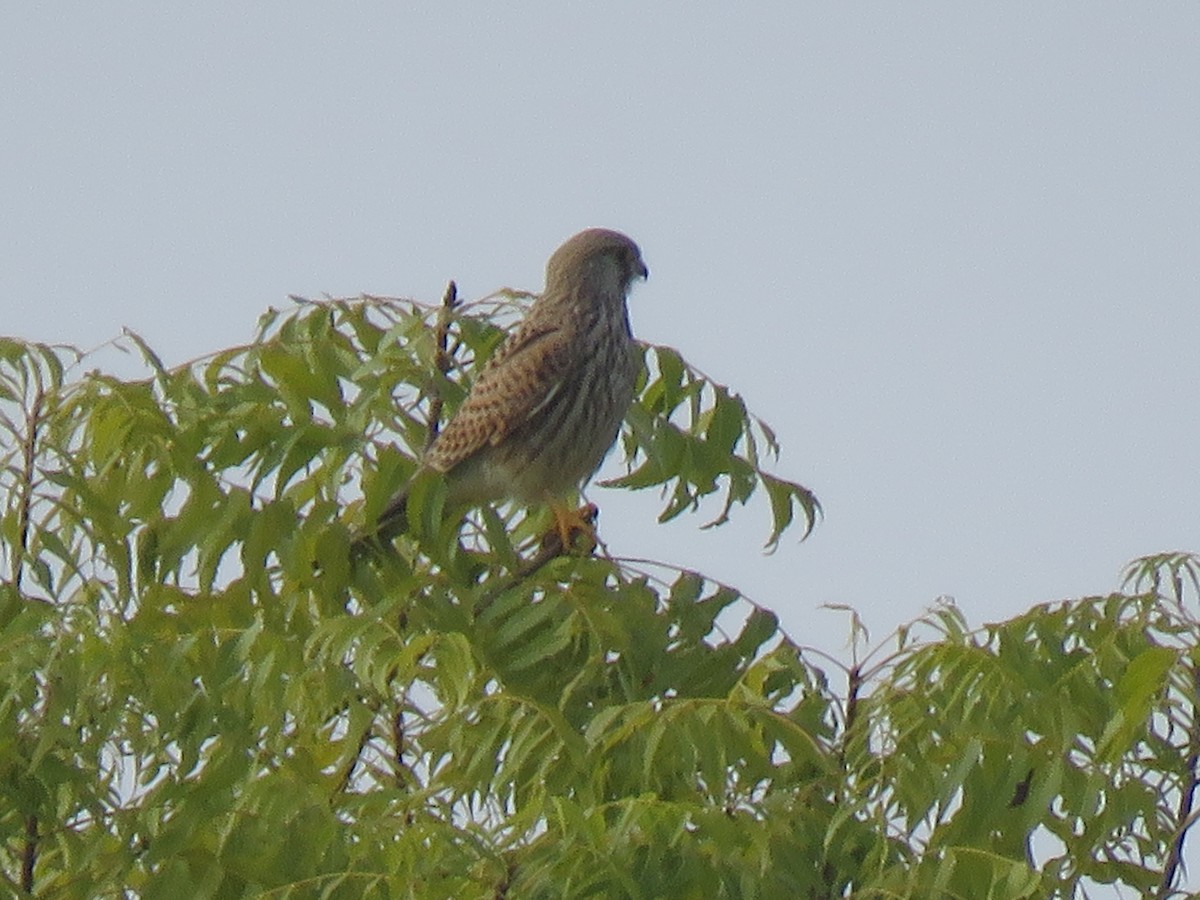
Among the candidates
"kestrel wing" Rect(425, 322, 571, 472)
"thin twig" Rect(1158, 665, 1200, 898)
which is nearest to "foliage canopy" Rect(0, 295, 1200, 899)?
"thin twig" Rect(1158, 665, 1200, 898)

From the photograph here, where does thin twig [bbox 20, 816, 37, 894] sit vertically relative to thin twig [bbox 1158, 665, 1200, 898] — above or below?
below

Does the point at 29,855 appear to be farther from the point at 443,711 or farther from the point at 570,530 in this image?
the point at 570,530

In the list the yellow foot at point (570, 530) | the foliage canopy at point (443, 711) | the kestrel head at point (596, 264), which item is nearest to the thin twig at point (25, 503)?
the foliage canopy at point (443, 711)

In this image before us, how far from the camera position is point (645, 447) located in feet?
16.7

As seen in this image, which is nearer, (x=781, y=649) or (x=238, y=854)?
(x=238, y=854)

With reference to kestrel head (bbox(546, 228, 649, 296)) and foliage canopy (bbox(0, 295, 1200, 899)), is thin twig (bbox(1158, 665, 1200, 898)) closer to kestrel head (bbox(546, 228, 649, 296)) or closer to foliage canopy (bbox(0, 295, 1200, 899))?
foliage canopy (bbox(0, 295, 1200, 899))

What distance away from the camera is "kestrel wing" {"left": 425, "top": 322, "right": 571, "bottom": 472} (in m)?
6.13

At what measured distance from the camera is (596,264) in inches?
277

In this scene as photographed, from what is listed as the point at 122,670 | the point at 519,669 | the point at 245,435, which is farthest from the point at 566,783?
the point at 245,435

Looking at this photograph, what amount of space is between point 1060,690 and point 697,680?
0.80 metres

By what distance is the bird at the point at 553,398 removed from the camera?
6242mm

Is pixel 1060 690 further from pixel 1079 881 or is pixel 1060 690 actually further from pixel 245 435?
pixel 245 435

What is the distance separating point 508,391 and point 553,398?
273mm

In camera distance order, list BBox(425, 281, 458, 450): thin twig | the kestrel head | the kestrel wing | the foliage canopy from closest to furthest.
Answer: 1. the foliage canopy
2. BBox(425, 281, 458, 450): thin twig
3. the kestrel wing
4. the kestrel head
